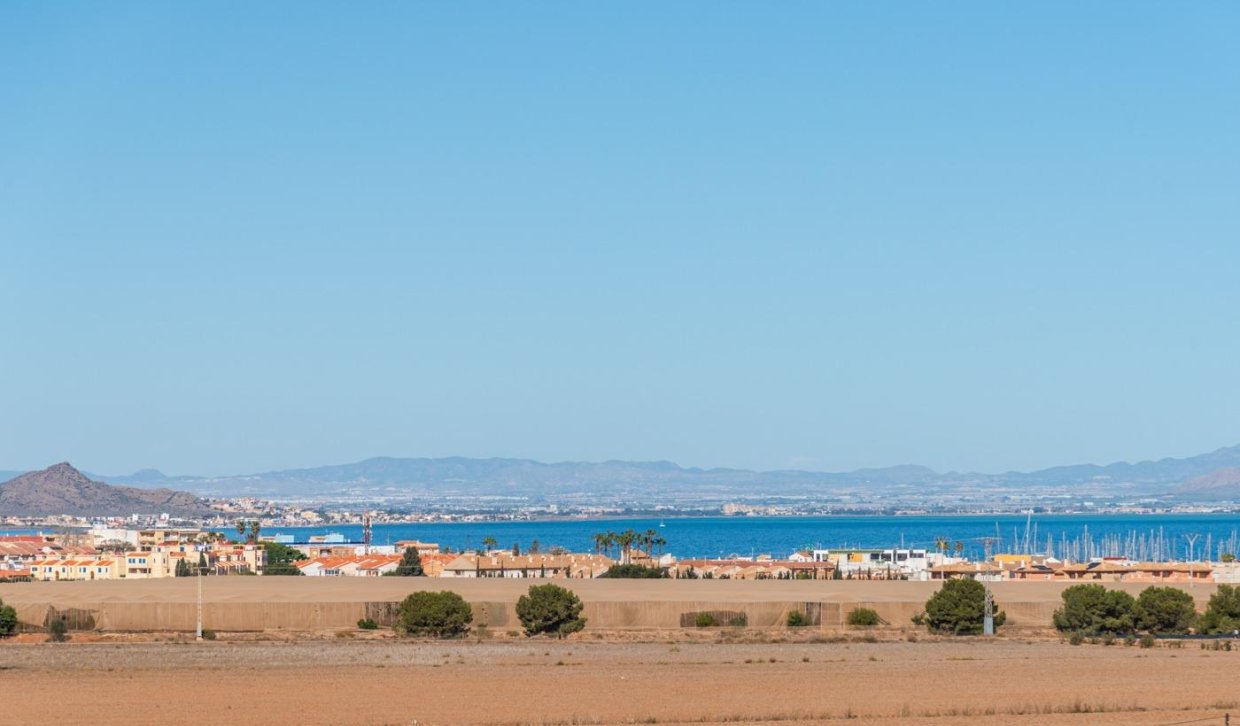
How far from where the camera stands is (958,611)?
51344 mm

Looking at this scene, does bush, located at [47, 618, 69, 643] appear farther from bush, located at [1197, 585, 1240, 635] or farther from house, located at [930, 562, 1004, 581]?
house, located at [930, 562, 1004, 581]

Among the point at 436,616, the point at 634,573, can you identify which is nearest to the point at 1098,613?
the point at 436,616

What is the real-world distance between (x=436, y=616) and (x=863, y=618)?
1335cm

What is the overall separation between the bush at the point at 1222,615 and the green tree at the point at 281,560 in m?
48.4

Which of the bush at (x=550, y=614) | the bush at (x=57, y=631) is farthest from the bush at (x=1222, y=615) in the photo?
the bush at (x=57, y=631)

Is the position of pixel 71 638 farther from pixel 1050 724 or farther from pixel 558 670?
pixel 1050 724

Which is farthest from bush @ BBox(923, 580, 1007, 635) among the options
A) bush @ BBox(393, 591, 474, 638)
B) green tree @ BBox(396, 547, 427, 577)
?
green tree @ BBox(396, 547, 427, 577)

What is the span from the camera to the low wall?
53.5 meters

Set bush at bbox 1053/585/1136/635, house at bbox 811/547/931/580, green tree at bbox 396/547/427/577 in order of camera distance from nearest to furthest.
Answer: bush at bbox 1053/585/1136/635 → green tree at bbox 396/547/427/577 → house at bbox 811/547/931/580

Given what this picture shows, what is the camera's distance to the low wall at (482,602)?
175 ft

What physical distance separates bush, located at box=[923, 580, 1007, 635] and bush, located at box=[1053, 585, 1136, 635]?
2254mm

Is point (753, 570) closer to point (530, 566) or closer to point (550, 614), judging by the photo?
point (530, 566)

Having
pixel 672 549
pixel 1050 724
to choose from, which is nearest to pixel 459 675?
pixel 1050 724

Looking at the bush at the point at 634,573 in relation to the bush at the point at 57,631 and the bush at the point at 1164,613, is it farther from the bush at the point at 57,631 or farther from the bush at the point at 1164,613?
the bush at the point at 57,631
